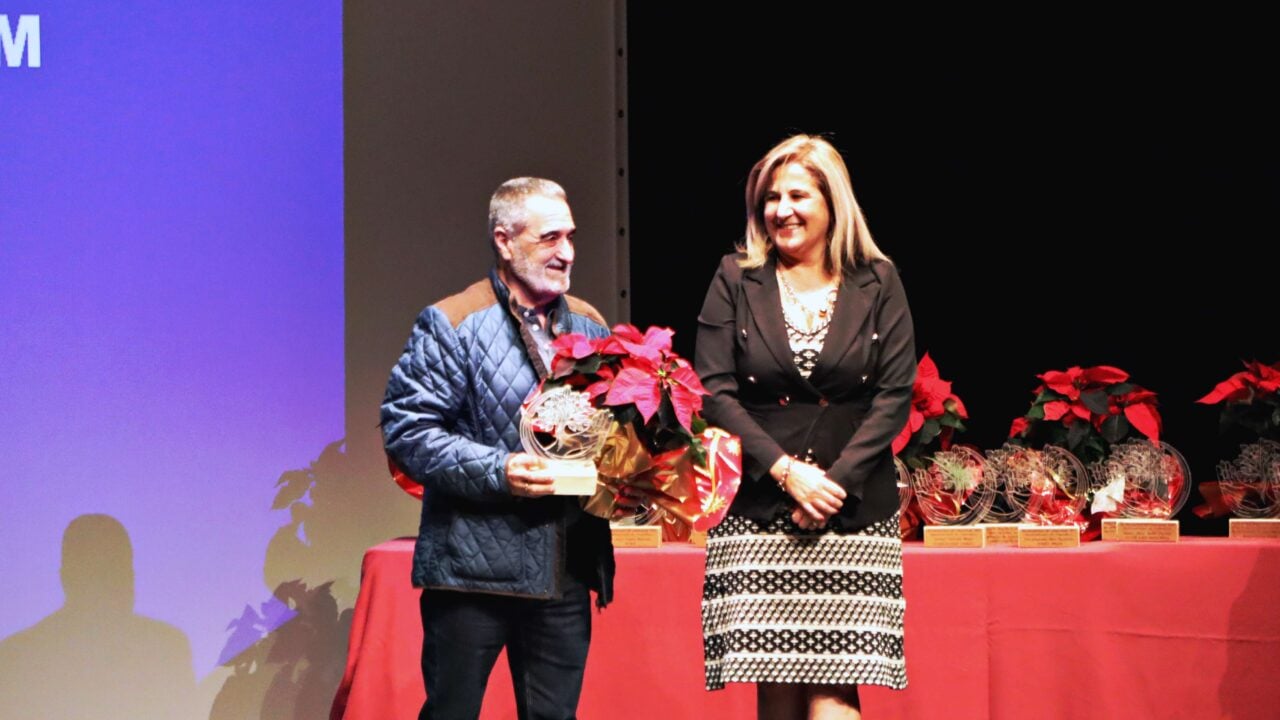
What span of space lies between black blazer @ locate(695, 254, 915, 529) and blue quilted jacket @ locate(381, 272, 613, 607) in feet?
1.22

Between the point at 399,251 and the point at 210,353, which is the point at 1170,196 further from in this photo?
the point at 210,353

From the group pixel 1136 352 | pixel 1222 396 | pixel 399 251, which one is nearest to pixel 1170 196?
pixel 1136 352

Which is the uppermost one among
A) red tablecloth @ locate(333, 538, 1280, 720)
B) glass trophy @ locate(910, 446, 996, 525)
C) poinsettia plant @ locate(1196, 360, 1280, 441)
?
poinsettia plant @ locate(1196, 360, 1280, 441)

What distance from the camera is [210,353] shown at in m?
4.39

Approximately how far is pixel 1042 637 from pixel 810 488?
111cm

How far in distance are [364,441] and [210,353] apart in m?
0.57

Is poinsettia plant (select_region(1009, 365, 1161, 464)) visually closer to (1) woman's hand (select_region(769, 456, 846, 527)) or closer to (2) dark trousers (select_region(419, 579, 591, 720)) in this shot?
(1) woman's hand (select_region(769, 456, 846, 527))

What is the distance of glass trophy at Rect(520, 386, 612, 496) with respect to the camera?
2645 mm

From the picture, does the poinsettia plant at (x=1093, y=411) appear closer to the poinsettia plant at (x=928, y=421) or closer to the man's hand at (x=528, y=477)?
the poinsettia plant at (x=928, y=421)

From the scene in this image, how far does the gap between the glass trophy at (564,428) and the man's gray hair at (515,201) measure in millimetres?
371

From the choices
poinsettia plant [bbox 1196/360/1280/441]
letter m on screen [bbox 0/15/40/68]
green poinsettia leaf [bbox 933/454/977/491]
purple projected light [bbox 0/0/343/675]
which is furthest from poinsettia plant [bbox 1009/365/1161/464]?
letter m on screen [bbox 0/15/40/68]

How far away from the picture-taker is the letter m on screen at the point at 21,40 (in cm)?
424

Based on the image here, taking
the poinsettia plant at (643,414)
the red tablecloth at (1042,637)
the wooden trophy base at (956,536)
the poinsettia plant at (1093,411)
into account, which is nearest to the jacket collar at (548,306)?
the poinsettia plant at (643,414)

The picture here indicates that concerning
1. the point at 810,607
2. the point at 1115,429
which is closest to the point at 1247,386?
the point at 1115,429
